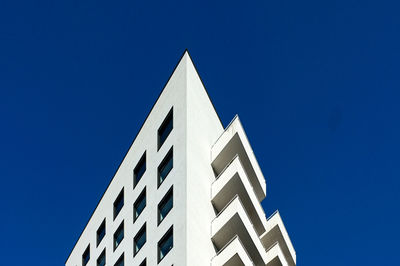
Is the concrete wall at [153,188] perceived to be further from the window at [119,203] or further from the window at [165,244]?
the window at [119,203]

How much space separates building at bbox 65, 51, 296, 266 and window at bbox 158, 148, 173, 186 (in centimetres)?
7

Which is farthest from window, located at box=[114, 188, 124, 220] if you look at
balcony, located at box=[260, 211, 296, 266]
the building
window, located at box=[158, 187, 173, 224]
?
balcony, located at box=[260, 211, 296, 266]

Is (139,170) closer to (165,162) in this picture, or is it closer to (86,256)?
(165,162)

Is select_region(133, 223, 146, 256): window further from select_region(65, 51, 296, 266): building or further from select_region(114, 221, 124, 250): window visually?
select_region(114, 221, 124, 250): window

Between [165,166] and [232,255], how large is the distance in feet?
23.4

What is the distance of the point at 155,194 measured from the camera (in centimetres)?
3231

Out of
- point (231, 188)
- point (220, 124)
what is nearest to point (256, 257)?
point (231, 188)

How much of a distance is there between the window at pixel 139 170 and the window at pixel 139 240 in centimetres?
420

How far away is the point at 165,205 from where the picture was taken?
30906 mm

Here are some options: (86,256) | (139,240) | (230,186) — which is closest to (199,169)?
(230,186)

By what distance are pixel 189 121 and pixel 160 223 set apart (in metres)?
6.14

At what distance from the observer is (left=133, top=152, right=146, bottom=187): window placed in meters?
36.0

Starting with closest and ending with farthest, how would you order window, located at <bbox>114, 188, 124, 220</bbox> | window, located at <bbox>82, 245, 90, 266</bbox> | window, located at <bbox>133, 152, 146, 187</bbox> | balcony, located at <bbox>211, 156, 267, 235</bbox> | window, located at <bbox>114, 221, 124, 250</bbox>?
balcony, located at <bbox>211, 156, 267, 235</bbox>, window, located at <bbox>133, 152, 146, 187</bbox>, window, located at <bbox>114, 221, 124, 250</bbox>, window, located at <bbox>114, 188, 124, 220</bbox>, window, located at <bbox>82, 245, 90, 266</bbox>

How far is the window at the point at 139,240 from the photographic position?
107 feet
